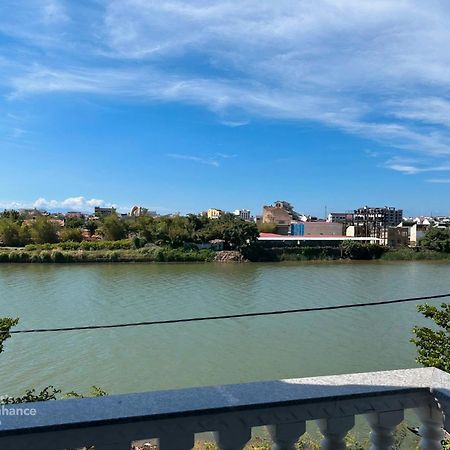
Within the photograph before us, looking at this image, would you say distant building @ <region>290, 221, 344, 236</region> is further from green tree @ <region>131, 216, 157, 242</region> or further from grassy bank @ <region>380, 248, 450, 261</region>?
green tree @ <region>131, 216, 157, 242</region>

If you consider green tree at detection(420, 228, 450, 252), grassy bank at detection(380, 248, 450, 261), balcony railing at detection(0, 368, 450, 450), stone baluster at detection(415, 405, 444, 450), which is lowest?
grassy bank at detection(380, 248, 450, 261)

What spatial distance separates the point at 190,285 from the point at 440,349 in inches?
629

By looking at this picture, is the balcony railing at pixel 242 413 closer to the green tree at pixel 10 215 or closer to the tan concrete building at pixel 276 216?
the green tree at pixel 10 215

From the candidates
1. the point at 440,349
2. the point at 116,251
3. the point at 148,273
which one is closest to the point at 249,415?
the point at 440,349

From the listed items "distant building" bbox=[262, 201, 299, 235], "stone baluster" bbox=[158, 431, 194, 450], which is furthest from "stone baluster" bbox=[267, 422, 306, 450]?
"distant building" bbox=[262, 201, 299, 235]

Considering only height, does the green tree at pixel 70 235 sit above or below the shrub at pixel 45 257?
above

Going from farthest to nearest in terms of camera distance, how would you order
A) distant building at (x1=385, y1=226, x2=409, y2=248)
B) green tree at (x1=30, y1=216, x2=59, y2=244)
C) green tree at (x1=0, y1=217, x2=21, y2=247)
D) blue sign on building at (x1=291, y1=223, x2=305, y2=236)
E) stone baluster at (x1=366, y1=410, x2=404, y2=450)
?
blue sign on building at (x1=291, y1=223, x2=305, y2=236)
distant building at (x1=385, y1=226, x2=409, y2=248)
green tree at (x1=0, y1=217, x2=21, y2=247)
green tree at (x1=30, y1=216, x2=59, y2=244)
stone baluster at (x1=366, y1=410, x2=404, y2=450)

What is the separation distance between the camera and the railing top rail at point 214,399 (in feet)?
3.45

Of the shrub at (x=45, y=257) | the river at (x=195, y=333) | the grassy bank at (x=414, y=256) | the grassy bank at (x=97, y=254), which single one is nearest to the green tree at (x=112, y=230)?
the grassy bank at (x=97, y=254)

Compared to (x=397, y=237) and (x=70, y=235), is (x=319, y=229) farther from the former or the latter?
(x=70, y=235)

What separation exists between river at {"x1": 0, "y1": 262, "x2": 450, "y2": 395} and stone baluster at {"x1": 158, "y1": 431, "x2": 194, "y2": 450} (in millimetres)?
6672

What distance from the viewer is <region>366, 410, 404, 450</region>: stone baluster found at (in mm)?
1280

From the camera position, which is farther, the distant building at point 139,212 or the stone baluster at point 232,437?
the distant building at point 139,212

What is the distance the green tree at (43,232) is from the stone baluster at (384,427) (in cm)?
3828
